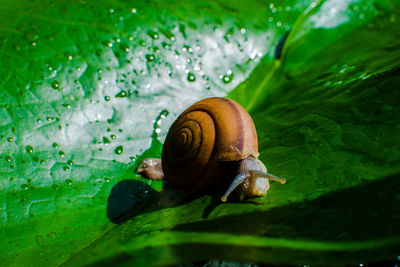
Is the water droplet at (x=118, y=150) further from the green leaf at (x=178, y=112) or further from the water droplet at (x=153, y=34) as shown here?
the water droplet at (x=153, y=34)

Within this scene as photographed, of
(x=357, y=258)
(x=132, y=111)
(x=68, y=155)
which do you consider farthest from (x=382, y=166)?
(x=68, y=155)

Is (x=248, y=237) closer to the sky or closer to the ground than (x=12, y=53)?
closer to the ground

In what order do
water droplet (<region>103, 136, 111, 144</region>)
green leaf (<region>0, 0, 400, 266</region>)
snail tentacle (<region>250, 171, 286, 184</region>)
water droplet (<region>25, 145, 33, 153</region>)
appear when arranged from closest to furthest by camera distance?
green leaf (<region>0, 0, 400, 266</region>)
snail tentacle (<region>250, 171, 286, 184</region>)
water droplet (<region>25, 145, 33, 153</region>)
water droplet (<region>103, 136, 111, 144</region>)

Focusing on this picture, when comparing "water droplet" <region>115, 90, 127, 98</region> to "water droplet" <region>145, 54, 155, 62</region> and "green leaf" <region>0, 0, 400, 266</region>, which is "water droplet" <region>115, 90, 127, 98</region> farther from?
"water droplet" <region>145, 54, 155, 62</region>

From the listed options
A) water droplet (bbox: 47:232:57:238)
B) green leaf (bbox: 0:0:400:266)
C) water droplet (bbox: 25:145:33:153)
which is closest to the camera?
green leaf (bbox: 0:0:400:266)

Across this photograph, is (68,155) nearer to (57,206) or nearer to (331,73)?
(57,206)

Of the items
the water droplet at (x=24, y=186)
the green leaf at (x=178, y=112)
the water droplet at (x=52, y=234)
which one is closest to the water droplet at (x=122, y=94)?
the green leaf at (x=178, y=112)

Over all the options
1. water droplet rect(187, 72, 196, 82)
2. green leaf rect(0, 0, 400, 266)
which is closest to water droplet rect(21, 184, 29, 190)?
green leaf rect(0, 0, 400, 266)

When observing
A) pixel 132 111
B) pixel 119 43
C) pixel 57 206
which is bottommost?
pixel 57 206

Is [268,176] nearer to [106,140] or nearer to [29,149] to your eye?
[106,140]
